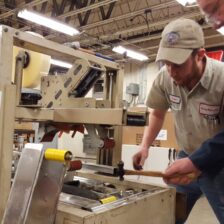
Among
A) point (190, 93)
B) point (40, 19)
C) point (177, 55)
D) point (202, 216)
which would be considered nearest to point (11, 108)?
point (177, 55)

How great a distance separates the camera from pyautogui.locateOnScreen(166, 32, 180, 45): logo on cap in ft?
3.59

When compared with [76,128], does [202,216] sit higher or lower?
lower

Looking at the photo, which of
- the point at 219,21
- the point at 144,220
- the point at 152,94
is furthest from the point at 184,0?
the point at 144,220

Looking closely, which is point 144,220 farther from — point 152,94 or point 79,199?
point 152,94

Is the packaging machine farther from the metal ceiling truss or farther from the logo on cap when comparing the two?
the metal ceiling truss

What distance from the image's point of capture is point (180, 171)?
1063mm

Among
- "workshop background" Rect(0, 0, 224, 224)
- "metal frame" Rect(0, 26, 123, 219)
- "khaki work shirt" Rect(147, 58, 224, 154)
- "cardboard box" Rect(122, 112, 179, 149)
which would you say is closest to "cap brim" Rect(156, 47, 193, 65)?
"khaki work shirt" Rect(147, 58, 224, 154)

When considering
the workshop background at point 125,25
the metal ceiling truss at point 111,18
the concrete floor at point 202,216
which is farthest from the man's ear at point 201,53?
the metal ceiling truss at point 111,18

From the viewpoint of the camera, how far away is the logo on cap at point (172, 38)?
3.59ft

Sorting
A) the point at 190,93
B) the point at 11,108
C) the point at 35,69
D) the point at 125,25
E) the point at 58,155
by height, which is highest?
the point at 125,25

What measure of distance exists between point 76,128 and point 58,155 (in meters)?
0.65

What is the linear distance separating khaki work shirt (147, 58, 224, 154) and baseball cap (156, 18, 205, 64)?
178mm

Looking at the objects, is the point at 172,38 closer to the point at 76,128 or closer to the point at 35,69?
the point at 76,128

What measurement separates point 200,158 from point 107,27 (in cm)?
449
